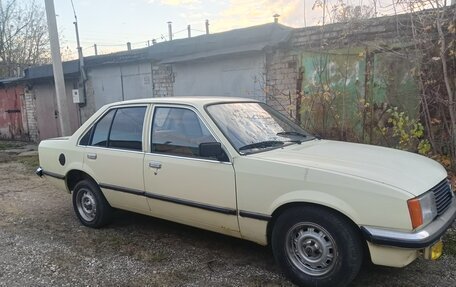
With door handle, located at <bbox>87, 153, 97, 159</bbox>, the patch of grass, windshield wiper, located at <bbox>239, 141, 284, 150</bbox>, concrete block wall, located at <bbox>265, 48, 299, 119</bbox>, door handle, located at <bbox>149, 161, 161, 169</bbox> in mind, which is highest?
concrete block wall, located at <bbox>265, 48, 299, 119</bbox>

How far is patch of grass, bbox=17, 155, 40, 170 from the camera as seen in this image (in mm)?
9639

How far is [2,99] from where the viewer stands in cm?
1612

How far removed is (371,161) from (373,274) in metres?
1.00

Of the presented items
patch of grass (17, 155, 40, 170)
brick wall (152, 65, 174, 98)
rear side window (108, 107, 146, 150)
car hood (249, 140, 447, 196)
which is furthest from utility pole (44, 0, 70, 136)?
car hood (249, 140, 447, 196)

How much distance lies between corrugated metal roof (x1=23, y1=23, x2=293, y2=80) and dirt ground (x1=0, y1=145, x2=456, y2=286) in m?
4.57

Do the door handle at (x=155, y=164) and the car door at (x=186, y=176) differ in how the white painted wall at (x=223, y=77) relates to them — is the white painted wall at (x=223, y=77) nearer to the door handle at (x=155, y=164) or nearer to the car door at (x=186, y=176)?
the car door at (x=186, y=176)

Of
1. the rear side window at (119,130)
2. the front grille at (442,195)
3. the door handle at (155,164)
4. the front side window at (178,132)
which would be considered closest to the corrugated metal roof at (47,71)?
the rear side window at (119,130)

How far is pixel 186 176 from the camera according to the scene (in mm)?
3795

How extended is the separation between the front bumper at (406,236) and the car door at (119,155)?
238 cm

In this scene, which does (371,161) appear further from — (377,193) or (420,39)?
(420,39)

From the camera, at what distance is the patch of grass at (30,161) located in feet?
31.6

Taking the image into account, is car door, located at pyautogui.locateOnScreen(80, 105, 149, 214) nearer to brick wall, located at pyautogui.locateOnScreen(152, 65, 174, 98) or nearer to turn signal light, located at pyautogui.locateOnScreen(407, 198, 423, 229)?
turn signal light, located at pyautogui.locateOnScreen(407, 198, 423, 229)

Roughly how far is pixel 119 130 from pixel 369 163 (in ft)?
9.02

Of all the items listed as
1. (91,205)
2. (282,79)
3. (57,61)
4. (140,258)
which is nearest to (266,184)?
(140,258)
